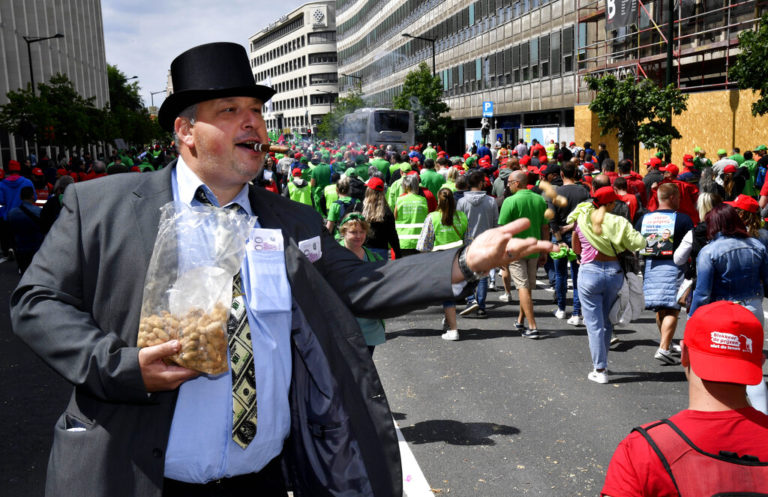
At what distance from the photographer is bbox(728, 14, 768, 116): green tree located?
17.2 meters

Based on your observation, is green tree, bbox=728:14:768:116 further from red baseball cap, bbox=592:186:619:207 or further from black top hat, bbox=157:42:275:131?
black top hat, bbox=157:42:275:131

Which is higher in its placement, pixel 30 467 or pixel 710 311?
pixel 710 311

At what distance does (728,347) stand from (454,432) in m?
3.88

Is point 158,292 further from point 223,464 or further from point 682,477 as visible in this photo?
point 682,477

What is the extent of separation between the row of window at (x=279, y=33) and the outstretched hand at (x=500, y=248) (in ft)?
445

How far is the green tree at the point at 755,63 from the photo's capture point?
56.5ft

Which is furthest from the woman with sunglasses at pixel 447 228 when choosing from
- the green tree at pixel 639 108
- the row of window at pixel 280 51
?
the row of window at pixel 280 51

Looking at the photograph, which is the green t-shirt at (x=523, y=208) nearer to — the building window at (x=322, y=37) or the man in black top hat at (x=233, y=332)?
the man in black top hat at (x=233, y=332)

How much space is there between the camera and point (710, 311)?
273cm

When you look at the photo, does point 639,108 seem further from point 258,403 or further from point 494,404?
point 258,403

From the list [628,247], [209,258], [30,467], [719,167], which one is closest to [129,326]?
[209,258]

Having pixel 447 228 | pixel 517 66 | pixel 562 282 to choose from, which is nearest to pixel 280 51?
pixel 517 66

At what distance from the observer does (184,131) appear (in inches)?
Result: 107

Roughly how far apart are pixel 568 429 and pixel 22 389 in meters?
5.29
